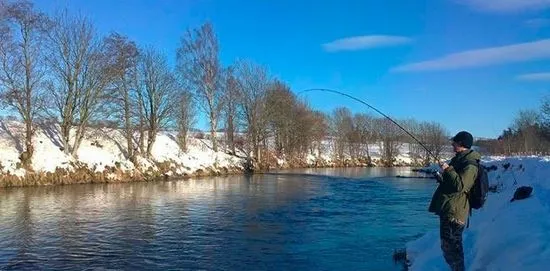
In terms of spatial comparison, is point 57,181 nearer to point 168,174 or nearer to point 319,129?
point 168,174

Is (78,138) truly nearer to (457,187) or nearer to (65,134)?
(65,134)

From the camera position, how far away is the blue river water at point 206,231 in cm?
1147

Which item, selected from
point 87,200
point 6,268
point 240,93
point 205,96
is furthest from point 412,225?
point 240,93

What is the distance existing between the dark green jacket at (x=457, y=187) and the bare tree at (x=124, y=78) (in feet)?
121

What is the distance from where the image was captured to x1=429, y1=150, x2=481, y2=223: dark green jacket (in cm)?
673

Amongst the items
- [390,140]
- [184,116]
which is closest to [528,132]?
[390,140]

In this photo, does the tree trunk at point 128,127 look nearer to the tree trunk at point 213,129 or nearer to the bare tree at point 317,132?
the tree trunk at point 213,129

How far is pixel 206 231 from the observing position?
15508 mm

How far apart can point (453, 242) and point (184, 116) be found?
160 ft

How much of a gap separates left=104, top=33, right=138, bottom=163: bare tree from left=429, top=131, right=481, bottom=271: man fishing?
36.9 meters

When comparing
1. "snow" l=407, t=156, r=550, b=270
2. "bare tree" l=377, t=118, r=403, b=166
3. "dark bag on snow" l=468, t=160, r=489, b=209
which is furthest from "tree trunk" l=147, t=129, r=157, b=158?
"bare tree" l=377, t=118, r=403, b=166

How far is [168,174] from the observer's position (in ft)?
144

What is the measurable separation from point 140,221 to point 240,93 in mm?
43480

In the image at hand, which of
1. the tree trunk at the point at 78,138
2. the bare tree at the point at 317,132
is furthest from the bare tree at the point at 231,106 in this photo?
the tree trunk at the point at 78,138
